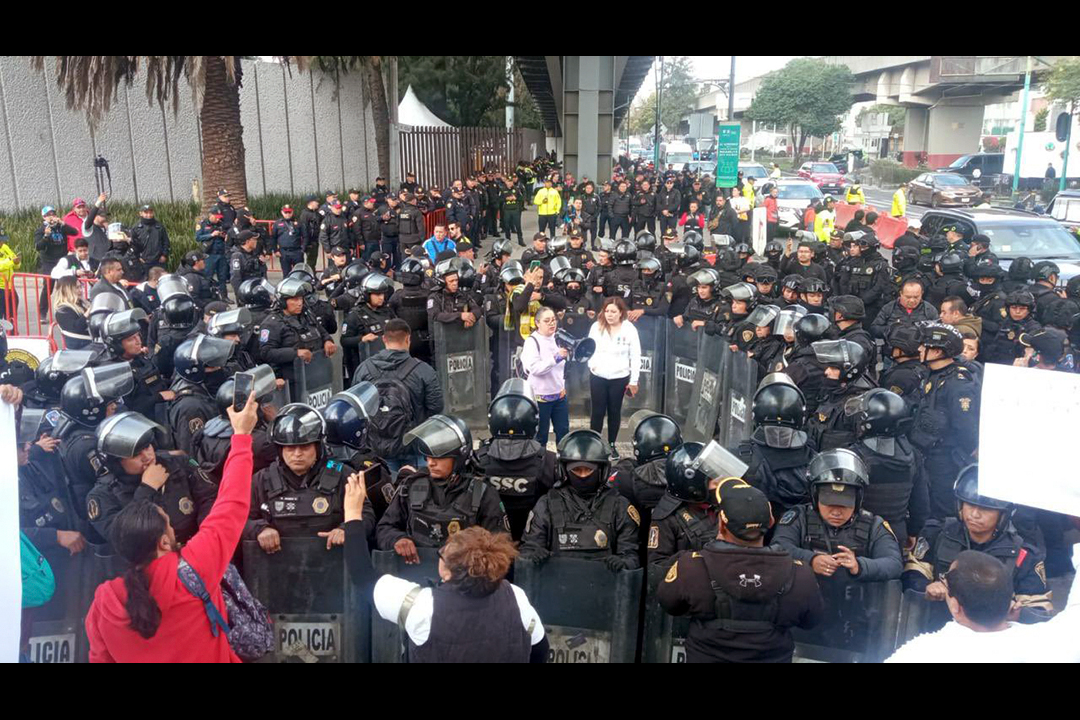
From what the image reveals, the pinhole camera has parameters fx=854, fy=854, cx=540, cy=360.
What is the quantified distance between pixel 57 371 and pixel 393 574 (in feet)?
10.6

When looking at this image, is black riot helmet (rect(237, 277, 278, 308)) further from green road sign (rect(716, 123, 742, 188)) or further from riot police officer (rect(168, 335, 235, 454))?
green road sign (rect(716, 123, 742, 188))

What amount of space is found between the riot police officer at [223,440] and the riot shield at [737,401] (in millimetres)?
4258

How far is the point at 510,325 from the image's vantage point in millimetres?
10125

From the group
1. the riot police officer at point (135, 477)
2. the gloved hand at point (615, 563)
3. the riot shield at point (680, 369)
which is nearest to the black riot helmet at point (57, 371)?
the riot police officer at point (135, 477)

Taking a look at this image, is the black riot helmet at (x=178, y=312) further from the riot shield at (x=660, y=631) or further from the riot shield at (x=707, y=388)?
the riot shield at (x=660, y=631)

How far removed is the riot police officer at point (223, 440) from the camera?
5.36 meters

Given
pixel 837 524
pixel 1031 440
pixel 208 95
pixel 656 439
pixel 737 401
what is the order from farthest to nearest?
pixel 208 95
pixel 737 401
pixel 656 439
pixel 837 524
pixel 1031 440

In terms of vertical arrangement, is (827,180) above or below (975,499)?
above

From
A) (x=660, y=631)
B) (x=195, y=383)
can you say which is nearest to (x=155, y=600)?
(x=660, y=631)

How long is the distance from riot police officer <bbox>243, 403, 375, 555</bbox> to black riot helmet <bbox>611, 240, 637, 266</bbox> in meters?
6.79

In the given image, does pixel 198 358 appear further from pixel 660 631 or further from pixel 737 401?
pixel 737 401

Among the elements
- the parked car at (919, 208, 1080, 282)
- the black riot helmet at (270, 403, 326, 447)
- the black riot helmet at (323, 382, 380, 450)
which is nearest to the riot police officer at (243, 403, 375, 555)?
the black riot helmet at (270, 403, 326, 447)

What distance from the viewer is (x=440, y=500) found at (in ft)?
15.7

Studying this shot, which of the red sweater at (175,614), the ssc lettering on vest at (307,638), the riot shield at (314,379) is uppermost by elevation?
the red sweater at (175,614)
